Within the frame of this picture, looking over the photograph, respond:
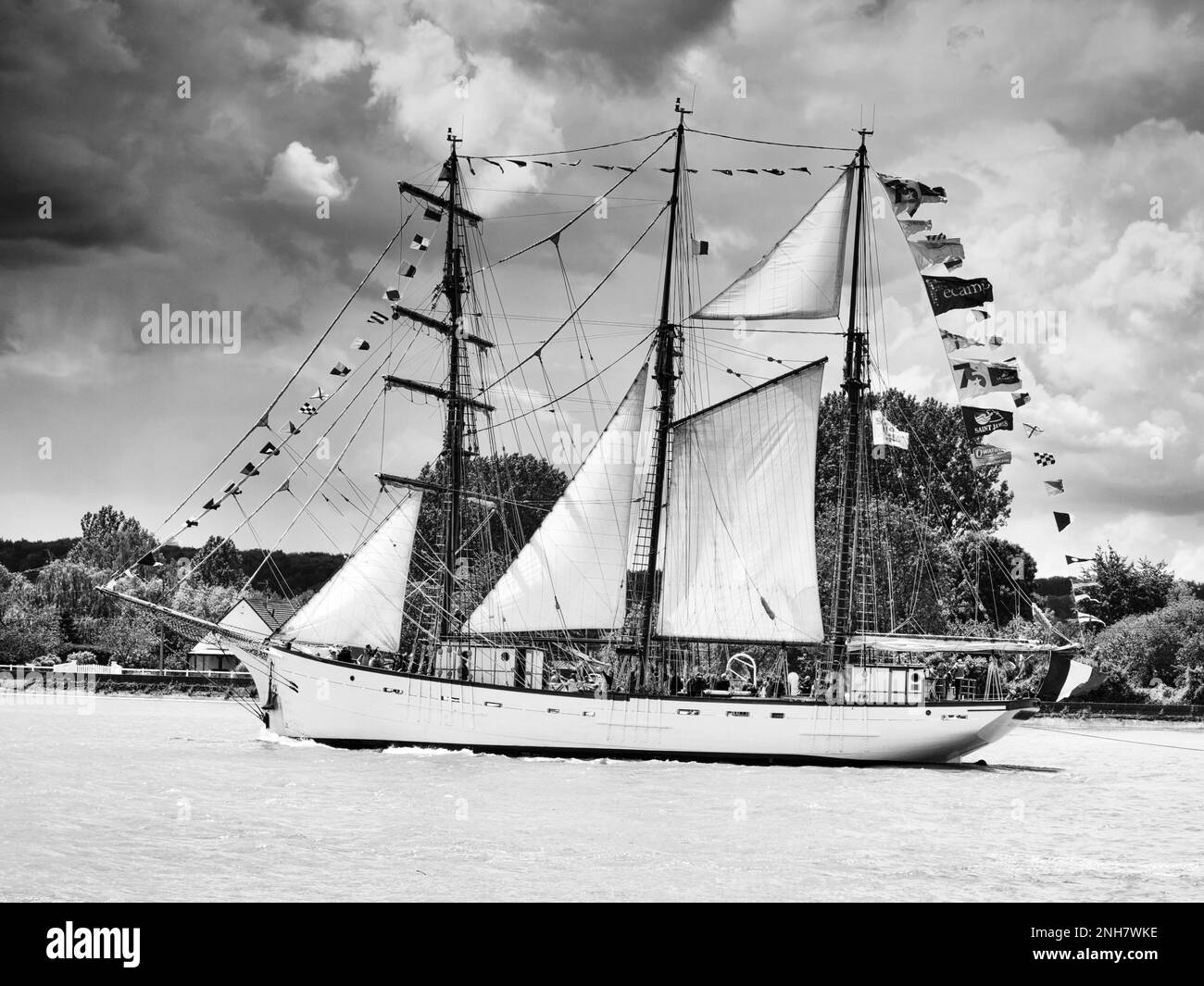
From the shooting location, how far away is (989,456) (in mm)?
50844

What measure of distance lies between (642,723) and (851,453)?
13.5m

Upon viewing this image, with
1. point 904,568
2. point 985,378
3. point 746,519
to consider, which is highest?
point 985,378

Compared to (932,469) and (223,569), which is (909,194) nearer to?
(932,469)

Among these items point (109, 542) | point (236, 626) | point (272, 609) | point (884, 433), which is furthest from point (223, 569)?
point (884, 433)

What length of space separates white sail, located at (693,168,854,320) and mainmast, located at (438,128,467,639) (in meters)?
11.7

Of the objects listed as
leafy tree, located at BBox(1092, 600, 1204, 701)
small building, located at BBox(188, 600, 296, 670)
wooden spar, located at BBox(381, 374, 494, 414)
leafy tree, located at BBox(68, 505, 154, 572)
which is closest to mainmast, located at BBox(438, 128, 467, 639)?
wooden spar, located at BBox(381, 374, 494, 414)

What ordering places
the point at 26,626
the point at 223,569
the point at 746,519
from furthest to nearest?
the point at 223,569
the point at 26,626
the point at 746,519

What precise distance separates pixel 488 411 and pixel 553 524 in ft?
28.6

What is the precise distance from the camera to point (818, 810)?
109 ft

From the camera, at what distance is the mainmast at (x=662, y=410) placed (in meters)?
50.5

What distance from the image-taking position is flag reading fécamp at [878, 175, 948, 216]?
1998 inches

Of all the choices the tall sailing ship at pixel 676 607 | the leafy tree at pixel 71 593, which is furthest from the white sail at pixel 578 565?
the leafy tree at pixel 71 593
